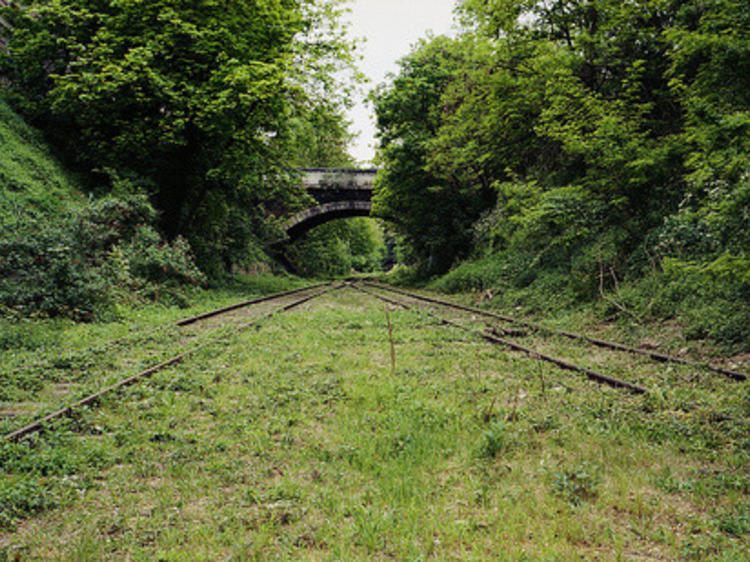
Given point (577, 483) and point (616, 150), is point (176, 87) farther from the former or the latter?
point (577, 483)

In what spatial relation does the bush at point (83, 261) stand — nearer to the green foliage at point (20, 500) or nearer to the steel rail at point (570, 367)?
the green foliage at point (20, 500)

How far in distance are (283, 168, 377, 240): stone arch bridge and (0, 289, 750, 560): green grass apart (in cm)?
2835

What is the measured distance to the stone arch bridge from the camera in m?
32.8

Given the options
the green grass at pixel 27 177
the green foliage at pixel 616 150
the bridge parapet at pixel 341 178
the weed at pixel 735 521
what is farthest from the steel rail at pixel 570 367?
the bridge parapet at pixel 341 178

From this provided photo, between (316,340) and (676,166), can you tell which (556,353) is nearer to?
(316,340)

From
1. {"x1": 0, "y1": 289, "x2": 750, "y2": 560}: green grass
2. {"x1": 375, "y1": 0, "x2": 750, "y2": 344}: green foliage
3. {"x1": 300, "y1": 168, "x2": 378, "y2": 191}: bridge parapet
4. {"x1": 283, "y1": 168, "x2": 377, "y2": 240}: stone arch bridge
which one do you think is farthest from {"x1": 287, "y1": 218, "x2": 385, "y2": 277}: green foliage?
{"x1": 0, "y1": 289, "x2": 750, "y2": 560}: green grass

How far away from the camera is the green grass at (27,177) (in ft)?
36.2

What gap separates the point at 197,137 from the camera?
16141mm

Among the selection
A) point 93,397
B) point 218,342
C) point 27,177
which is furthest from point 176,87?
point 93,397

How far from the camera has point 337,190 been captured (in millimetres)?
33281

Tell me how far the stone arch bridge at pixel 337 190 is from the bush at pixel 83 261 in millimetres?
19915

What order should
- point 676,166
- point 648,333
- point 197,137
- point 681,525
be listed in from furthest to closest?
point 197,137 < point 676,166 < point 648,333 < point 681,525

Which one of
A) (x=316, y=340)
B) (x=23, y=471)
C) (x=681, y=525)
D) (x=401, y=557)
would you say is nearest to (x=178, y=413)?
(x=23, y=471)

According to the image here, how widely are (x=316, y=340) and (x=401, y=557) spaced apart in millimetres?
5869
